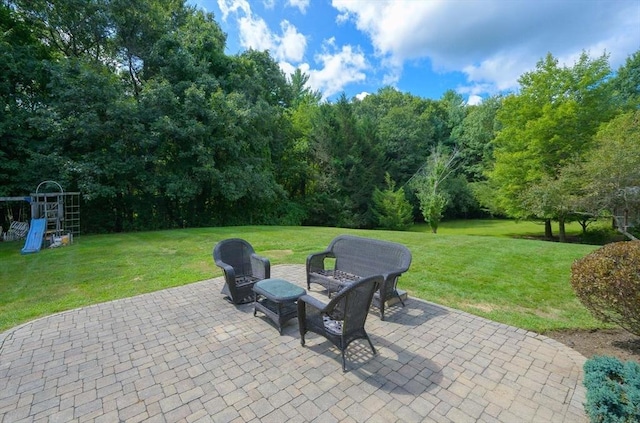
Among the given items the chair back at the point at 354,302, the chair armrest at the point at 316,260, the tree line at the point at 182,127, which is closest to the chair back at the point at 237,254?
the chair armrest at the point at 316,260

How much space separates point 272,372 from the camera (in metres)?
2.96

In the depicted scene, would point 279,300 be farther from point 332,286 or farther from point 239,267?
point 239,267

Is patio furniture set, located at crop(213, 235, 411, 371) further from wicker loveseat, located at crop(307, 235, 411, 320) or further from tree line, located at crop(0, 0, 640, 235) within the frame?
tree line, located at crop(0, 0, 640, 235)

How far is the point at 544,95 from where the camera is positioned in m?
15.3

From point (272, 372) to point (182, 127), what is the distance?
1380 cm

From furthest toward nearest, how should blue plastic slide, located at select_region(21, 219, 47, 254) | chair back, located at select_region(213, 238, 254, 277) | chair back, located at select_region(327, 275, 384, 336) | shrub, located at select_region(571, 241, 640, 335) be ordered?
blue plastic slide, located at select_region(21, 219, 47, 254) < chair back, located at select_region(213, 238, 254, 277) < shrub, located at select_region(571, 241, 640, 335) < chair back, located at select_region(327, 275, 384, 336)

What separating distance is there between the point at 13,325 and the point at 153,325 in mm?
2056

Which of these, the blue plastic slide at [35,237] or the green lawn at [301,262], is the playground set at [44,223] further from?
the green lawn at [301,262]

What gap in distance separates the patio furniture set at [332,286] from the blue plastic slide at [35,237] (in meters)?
8.58

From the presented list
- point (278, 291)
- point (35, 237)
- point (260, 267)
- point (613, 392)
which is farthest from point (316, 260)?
point (35, 237)

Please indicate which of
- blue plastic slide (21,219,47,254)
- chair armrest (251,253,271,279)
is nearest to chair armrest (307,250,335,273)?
chair armrest (251,253,271,279)

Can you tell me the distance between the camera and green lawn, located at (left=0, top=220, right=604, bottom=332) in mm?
4621

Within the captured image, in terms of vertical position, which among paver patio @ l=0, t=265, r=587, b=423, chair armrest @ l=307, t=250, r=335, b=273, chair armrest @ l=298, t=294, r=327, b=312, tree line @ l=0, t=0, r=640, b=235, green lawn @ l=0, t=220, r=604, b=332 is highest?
tree line @ l=0, t=0, r=640, b=235

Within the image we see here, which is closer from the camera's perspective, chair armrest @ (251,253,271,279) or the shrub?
the shrub
